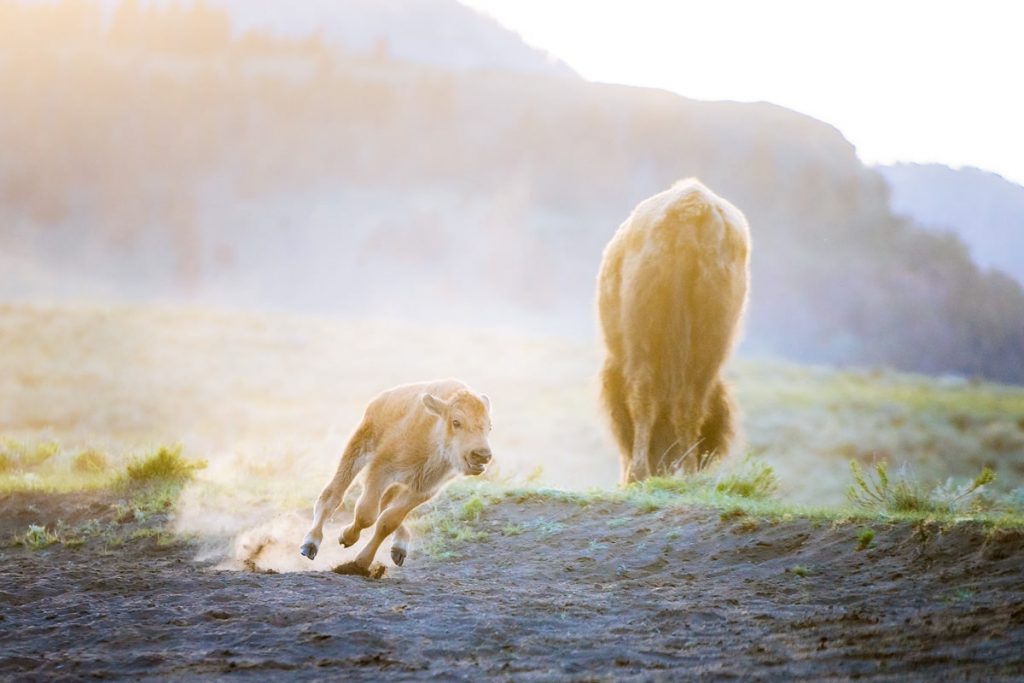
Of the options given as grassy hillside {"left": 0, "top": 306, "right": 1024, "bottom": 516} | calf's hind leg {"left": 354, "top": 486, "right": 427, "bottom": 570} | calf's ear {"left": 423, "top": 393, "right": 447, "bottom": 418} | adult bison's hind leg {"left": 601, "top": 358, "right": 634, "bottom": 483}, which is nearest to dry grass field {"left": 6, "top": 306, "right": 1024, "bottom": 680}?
adult bison's hind leg {"left": 601, "top": 358, "right": 634, "bottom": 483}

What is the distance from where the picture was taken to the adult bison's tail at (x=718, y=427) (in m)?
10.5

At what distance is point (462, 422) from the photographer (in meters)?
6.89

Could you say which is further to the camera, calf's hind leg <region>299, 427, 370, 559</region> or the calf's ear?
calf's hind leg <region>299, 427, 370, 559</region>

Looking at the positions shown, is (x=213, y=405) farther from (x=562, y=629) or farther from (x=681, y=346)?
(x=562, y=629)

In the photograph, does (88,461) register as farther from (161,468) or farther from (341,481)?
(341,481)

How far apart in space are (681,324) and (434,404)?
374 centimetres

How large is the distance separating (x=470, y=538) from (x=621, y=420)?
295 centimetres

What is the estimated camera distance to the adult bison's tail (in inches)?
412

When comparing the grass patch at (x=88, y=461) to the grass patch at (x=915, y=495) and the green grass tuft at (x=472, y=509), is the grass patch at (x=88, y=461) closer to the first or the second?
the green grass tuft at (x=472, y=509)

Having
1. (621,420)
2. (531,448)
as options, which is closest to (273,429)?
(531,448)

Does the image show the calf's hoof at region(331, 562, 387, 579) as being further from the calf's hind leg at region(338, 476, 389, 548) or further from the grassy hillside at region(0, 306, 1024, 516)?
the grassy hillside at region(0, 306, 1024, 516)

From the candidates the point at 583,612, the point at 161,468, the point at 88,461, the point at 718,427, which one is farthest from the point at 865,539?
the point at 88,461

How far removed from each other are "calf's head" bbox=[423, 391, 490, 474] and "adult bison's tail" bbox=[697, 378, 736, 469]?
13.0 ft

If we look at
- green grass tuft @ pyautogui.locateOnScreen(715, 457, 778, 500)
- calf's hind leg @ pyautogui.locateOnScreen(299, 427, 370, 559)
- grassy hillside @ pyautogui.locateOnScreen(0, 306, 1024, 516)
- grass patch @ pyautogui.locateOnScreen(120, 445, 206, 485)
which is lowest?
grassy hillside @ pyautogui.locateOnScreen(0, 306, 1024, 516)
